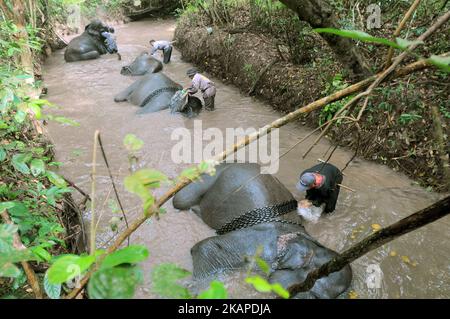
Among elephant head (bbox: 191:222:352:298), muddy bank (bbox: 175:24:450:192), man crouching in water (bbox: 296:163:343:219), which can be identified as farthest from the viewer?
muddy bank (bbox: 175:24:450:192)

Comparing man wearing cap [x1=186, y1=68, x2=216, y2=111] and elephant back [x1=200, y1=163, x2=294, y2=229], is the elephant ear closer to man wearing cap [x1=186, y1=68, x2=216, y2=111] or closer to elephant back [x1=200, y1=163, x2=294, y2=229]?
man wearing cap [x1=186, y1=68, x2=216, y2=111]

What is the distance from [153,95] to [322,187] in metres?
4.70

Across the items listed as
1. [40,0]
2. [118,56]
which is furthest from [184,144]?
[40,0]

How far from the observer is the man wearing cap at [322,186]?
3920 millimetres

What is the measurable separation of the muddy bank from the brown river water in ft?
0.66

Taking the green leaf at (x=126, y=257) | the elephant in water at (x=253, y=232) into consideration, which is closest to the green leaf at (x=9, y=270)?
the green leaf at (x=126, y=257)

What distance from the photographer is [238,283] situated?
329 cm

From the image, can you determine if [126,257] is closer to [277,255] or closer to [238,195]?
[277,255]

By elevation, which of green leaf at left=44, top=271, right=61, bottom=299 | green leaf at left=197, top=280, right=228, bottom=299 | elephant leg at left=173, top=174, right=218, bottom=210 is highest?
green leaf at left=197, top=280, right=228, bottom=299

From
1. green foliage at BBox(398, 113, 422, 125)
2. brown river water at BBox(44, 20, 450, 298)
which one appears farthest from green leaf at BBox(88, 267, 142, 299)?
green foliage at BBox(398, 113, 422, 125)

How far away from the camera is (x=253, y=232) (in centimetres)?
357

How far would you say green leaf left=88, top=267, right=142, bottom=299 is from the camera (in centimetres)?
96

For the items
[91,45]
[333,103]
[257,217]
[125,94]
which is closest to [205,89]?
[125,94]

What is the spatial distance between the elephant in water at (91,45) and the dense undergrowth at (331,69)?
241 cm
